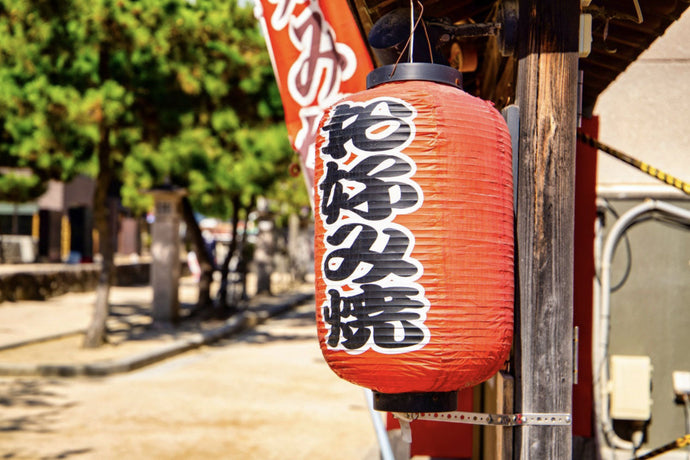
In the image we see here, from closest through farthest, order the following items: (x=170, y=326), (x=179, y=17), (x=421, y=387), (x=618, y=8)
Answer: (x=421, y=387) → (x=618, y=8) → (x=179, y=17) → (x=170, y=326)

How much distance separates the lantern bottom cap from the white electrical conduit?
10.7ft

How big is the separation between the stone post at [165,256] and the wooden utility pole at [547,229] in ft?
49.5

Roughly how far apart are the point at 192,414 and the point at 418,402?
691 cm

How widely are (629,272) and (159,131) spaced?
10683 mm

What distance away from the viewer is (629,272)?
18.8 feet

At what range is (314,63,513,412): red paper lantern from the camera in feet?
7.98

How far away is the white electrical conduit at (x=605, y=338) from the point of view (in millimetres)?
5586

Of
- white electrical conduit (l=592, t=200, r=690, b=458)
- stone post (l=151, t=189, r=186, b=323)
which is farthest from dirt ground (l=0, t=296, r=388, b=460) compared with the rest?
stone post (l=151, t=189, r=186, b=323)

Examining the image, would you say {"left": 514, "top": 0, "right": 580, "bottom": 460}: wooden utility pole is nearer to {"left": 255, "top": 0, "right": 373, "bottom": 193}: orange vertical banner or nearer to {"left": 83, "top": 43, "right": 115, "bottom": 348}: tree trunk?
{"left": 255, "top": 0, "right": 373, "bottom": 193}: orange vertical banner

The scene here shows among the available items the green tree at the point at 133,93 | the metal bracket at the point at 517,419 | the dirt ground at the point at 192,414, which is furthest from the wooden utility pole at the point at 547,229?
the green tree at the point at 133,93

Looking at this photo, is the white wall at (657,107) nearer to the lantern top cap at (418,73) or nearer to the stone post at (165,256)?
the lantern top cap at (418,73)

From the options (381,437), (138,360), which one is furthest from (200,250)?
(381,437)

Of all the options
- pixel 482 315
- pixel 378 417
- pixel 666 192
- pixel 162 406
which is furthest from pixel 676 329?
pixel 162 406

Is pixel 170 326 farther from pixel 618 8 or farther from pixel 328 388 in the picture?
pixel 618 8
